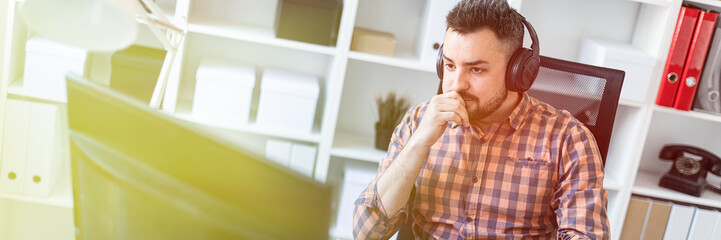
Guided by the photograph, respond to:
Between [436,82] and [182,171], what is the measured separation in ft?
6.65

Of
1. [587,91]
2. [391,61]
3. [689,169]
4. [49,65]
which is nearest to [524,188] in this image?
[587,91]

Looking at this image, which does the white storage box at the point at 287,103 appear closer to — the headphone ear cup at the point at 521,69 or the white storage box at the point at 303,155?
the white storage box at the point at 303,155

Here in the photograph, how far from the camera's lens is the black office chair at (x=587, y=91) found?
5.78 feet

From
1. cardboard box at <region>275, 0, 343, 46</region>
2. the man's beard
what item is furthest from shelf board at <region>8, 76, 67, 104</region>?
the man's beard

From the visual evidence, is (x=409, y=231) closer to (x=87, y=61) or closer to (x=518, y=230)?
(x=518, y=230)

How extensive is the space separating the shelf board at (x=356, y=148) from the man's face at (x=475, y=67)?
88 cm

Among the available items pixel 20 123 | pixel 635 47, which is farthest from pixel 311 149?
pixel 635 47

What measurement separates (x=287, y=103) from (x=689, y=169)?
1433 mm

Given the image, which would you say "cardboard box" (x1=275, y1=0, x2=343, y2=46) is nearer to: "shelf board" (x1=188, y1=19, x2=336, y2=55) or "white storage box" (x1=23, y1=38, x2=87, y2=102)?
"shelf board" (x1=188, y1=19, x2=336, y2=55)

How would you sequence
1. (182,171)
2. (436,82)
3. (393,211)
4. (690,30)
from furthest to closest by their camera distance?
1. (436,82)
2. (690,30)
3. (393,211)
4. (182,171)

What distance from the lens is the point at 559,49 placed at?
8.60ft

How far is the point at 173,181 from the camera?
681mm

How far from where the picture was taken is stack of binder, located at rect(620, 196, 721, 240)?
98.4 inches

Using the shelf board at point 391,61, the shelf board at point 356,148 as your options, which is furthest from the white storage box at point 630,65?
the shelf board at point 356,148
